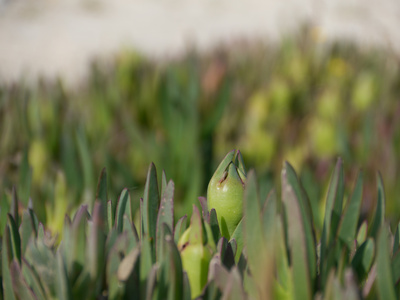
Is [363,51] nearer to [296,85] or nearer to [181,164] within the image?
[296,85]

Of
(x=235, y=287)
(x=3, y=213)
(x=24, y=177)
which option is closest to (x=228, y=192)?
(x=235, y=287)

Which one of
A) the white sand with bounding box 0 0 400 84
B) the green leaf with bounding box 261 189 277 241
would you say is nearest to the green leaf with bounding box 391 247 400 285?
the green leaf with bounding box 261 189 277 241

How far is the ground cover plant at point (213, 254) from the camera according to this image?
431 millimetres

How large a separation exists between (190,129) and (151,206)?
2.45 ft

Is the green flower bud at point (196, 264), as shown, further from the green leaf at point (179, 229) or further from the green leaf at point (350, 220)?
the green leaf at point (350, 220)

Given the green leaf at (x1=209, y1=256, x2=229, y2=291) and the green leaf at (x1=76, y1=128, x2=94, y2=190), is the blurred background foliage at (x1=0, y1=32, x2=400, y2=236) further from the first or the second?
the green leaf at (x1=209, y1=256, x2=229, y2=291)

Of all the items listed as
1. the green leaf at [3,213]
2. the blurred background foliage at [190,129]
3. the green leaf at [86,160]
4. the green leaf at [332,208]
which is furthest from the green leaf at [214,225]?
the green leaf at [86,160]

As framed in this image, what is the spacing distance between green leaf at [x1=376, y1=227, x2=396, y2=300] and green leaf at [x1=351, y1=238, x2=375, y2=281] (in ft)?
0.25

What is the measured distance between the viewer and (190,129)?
1.26 m

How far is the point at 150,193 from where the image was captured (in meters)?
0.52

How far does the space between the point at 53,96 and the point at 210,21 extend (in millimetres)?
4230

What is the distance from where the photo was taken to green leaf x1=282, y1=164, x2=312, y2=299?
0.43m

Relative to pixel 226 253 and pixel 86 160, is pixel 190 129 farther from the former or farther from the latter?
pixel 226 253

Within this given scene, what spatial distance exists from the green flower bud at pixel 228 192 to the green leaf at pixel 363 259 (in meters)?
0.13
